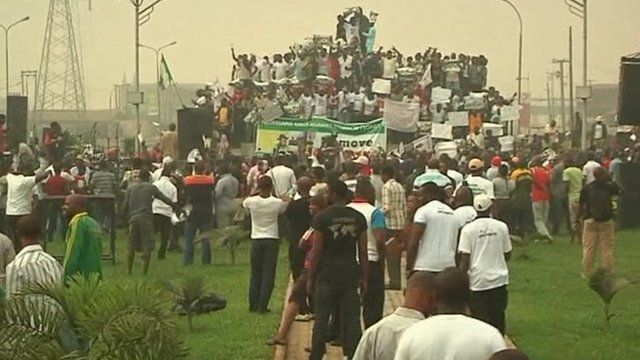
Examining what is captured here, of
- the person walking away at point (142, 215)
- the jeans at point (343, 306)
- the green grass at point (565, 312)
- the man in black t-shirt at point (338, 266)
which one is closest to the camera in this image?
the man in black t-shirt at point (338, 266)

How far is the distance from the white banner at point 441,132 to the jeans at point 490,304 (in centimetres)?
3203

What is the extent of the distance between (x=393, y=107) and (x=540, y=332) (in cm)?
3075

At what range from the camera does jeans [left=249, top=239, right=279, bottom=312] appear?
63.2ft

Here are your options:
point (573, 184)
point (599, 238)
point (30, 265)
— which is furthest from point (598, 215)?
point (30, 265)

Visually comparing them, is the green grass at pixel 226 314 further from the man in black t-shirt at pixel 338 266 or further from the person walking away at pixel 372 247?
the man in black t-shirt at pixel 338 266

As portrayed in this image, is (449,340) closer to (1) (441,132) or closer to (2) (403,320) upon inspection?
(2) (403,320)

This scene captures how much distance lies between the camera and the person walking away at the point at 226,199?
1091 inches

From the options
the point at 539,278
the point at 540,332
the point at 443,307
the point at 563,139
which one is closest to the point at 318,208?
the point at 540,332

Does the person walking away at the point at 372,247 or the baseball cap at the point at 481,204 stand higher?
the baseball cap at the point at 481,204

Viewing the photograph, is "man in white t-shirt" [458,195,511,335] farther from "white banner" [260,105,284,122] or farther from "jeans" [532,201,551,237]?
"white banner" [260,105,284,122]

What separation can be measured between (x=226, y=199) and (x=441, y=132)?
19.8 metres

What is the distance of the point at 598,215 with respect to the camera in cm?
2227

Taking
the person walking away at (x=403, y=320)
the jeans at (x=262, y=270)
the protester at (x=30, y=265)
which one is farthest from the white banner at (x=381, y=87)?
the person walking away at (x=403, y=320)

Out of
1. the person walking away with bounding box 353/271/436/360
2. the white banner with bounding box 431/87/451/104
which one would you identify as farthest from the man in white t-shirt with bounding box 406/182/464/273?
the white banner with bounding box 431/87/451/104
